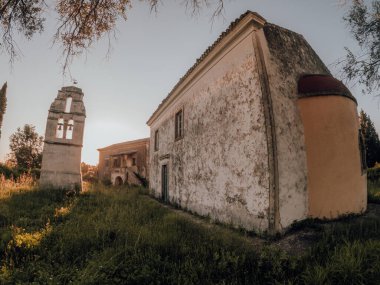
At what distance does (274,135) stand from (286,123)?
2.16 feet

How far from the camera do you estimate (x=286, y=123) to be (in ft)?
19.0

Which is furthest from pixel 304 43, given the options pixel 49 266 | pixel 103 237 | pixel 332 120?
pixel 49 266

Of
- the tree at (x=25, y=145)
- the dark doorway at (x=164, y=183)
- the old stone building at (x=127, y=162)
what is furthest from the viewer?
the tree at (x=25, y=145)

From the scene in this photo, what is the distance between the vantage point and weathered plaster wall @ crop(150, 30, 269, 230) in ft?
18.2

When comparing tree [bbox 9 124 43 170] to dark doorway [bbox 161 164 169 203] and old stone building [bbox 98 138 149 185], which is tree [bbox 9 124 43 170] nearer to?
old stone building [bbox 98 138 149 185]

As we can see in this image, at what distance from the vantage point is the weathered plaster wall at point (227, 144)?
5.55 meters

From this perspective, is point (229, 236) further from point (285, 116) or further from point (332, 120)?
point (332, 120)

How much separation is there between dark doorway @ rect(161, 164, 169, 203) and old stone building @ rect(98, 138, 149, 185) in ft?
30.5

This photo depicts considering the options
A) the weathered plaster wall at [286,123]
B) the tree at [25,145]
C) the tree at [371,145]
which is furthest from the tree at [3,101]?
the tree at [371,145]

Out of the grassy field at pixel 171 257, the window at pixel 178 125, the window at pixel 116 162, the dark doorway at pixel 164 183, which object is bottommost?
the grassy field at pixel 171 257

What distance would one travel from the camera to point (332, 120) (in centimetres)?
612

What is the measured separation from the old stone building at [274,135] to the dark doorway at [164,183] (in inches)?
170

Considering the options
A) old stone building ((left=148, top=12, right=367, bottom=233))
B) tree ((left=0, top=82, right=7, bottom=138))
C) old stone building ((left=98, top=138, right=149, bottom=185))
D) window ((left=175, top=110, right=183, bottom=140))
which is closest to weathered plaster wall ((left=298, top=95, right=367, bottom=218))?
old stone building ((left=148, top=12, right=367, bottom=233))

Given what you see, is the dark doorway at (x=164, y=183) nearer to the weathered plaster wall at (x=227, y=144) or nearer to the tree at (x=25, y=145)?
the weathered plaster wall at (x=227, y=144)
